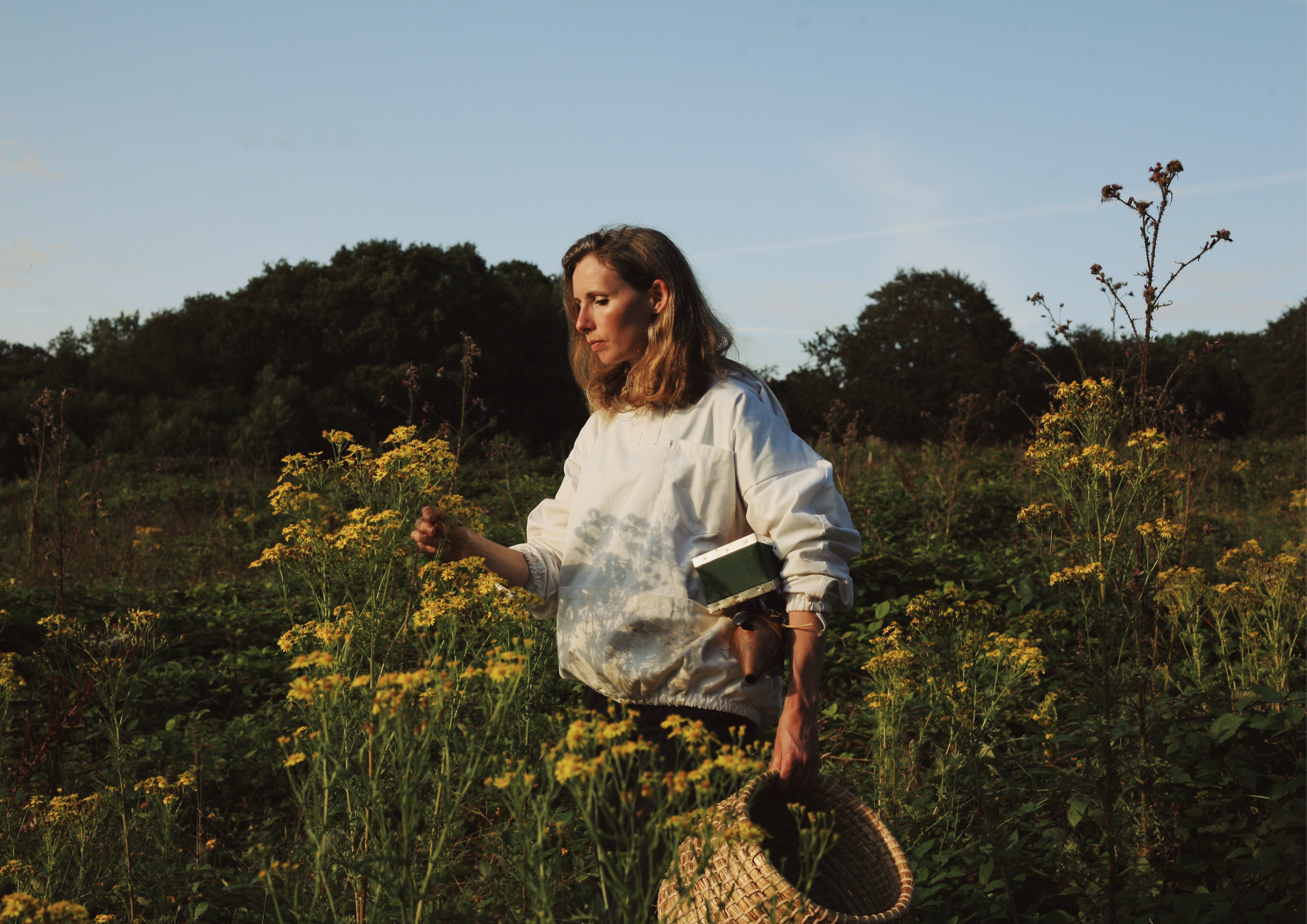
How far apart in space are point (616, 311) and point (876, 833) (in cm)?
142

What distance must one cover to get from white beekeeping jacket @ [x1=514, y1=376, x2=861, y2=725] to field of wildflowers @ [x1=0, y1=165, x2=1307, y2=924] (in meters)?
0.14

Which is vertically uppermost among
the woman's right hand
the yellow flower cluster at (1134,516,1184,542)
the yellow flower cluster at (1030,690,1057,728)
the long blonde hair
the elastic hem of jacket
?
the long blonde hair

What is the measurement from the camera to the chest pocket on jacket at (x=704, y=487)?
2.16 m

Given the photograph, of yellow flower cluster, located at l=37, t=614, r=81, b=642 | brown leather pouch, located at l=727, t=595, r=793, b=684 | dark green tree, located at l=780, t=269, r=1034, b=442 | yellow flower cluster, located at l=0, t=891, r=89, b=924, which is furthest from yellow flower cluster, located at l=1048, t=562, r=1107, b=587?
dark green tree, located at l=780, t=269, r=1034, b=442

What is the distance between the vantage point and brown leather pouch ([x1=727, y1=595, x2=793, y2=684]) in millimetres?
2008

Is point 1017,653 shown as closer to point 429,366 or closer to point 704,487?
point 704,487

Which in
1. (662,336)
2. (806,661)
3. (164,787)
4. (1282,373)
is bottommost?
(164,787)

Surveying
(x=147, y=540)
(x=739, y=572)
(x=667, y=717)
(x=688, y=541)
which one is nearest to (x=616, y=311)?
(x=688, y=541)

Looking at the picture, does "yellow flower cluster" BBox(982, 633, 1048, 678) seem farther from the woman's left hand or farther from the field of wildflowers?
the woman's left hand

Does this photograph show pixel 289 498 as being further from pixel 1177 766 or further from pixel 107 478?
pixel 107 478

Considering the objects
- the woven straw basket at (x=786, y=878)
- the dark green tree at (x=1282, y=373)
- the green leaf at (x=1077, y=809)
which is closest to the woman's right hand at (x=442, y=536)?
the woven straw basket at (x=786, y=878)

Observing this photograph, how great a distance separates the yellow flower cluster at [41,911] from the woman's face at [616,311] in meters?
1.58

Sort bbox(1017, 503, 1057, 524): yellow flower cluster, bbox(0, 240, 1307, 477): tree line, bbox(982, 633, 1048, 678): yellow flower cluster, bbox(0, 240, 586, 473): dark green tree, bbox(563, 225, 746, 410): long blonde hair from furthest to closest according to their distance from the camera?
bbox(0, 240, 586, 473): dark green tree
bbox(0, 240, 1307, 477): tree line
bbox(1017, 503, 1057, 524): yellow flower cluster
bbox(982, 633, 1048, 678): yellow flower cluster
bbox(563, 225, 746, 410): long blonde hair

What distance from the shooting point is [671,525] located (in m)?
2.13
